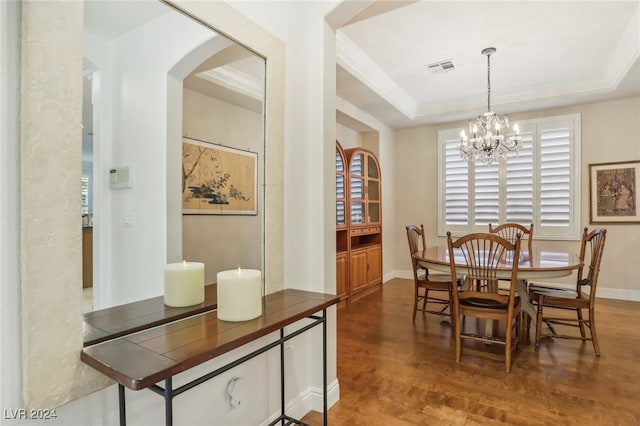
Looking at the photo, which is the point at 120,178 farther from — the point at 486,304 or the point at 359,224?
the point at 359,224

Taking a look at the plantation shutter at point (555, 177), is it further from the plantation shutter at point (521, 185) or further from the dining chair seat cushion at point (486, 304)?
the dining chair seat cushion at point (486, 304)

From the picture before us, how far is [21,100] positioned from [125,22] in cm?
48

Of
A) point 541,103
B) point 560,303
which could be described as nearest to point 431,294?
point 560,303

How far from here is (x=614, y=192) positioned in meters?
4.36

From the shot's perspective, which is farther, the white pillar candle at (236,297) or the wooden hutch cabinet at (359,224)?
the wooden hutch cabinet at (359,224)

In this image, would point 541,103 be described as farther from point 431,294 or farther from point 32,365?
point 32,365

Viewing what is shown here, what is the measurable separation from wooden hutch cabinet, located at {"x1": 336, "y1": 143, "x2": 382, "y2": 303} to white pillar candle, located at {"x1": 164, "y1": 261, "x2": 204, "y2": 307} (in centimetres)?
277

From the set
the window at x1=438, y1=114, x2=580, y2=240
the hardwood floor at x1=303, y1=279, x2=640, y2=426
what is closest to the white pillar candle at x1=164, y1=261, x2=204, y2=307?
the hardwood floor at x1=303, y1=279, x2=640, y2=426

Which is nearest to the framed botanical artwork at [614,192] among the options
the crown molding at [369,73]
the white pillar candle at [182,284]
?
the crown molding at [369,73]

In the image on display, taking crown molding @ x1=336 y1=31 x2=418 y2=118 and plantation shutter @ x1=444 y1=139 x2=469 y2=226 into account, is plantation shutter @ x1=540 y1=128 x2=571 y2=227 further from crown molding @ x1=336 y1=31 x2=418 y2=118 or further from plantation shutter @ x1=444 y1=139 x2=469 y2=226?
crown molding @ x1=336 y1=31 x2=418 y2=118

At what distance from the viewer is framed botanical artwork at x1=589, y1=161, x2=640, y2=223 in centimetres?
427

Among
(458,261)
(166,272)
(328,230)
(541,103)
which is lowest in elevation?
(458,261)

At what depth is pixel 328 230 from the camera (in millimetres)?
2033

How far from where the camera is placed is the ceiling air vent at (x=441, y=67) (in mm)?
3704
